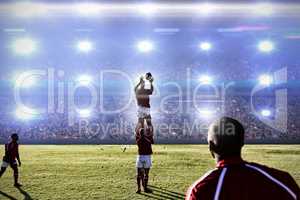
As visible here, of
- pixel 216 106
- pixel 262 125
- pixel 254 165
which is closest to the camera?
pixel 254 165

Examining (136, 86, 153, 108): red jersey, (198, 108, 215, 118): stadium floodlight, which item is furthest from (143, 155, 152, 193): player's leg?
(198, 108, 215, 118): stadium floodlight

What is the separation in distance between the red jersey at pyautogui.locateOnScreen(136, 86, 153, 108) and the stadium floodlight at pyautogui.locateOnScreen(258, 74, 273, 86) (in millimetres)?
Answer: 45933

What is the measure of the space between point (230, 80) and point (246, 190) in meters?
60.3

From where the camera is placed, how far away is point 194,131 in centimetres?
4894

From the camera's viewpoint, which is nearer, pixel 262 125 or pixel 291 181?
pixel 291 181

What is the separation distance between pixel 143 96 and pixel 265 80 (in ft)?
155

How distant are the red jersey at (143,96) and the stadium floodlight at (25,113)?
38365 mm

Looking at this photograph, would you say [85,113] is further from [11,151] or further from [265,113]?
[11,151]

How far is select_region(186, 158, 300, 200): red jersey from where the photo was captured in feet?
9.00

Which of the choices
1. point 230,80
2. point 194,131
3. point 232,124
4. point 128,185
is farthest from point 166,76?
point 232,124

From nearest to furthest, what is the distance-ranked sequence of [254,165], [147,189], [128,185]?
[254,165]
[147,189]
[128,185]

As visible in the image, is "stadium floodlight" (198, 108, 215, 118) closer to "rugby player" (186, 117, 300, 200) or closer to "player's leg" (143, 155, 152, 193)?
"player's leg" (143, 155, 152, 193)

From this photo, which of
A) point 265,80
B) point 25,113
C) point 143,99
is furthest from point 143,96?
point 265,80

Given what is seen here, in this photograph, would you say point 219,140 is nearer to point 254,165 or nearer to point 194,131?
point 254,165
